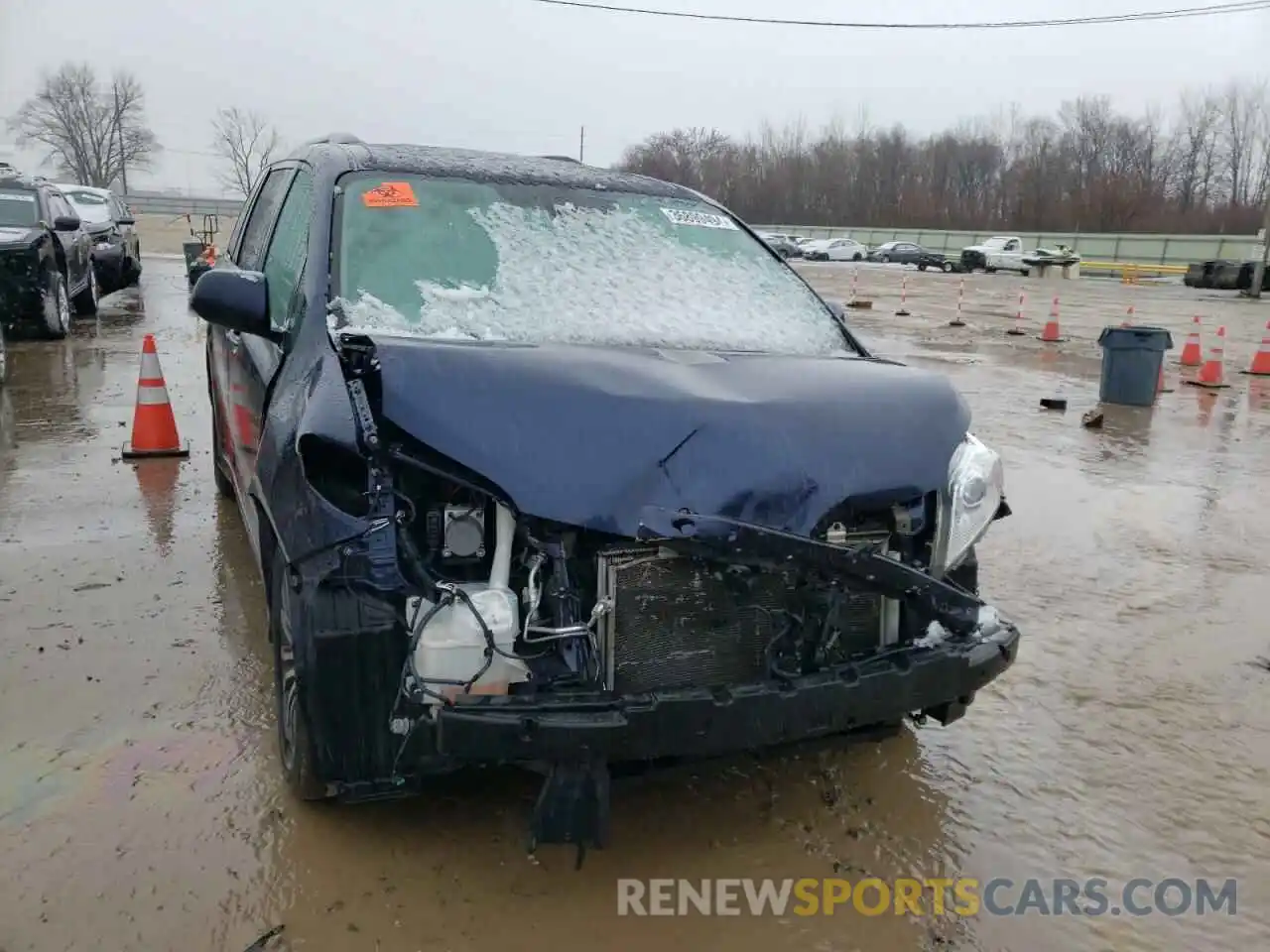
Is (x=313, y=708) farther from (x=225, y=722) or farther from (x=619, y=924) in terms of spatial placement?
(x=225, y=722)

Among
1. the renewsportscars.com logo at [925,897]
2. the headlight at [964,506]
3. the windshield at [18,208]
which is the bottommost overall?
the renewsportscars.com logo at [925,897]

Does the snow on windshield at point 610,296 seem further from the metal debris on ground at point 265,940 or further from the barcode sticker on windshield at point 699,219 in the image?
the metal debris on ground at point 265,940

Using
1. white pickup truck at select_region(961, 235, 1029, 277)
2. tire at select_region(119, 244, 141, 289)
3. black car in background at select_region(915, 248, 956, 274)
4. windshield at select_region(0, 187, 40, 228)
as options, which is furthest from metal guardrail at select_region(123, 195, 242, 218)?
windshield at select_region(0, 187, 40, 228)

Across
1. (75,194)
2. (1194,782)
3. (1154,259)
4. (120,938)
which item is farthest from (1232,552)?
(1154,259)

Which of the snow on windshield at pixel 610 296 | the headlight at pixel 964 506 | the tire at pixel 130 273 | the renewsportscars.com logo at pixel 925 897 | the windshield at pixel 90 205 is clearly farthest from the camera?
the tire at pixel 130 273

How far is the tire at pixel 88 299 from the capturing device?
1368cm

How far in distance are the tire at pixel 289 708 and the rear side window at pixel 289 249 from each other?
838mm

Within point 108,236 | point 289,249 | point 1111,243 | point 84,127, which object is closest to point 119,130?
point 84,127

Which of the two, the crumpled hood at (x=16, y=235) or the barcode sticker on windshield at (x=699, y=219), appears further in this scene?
the crumpled hood at (x=16, y=235)

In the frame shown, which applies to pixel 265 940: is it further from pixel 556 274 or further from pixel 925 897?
pixel 556 274

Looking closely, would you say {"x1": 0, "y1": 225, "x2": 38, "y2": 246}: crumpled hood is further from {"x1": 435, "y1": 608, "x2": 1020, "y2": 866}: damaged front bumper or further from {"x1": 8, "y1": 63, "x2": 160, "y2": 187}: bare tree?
{"x1": 8, "y1": 63, "x2": 160, "y2": 187}: bare tree

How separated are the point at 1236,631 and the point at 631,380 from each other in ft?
11.4

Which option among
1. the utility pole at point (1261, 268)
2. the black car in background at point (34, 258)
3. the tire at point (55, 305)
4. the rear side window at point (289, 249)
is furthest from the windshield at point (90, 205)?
the utility pole at point (1261, 268)

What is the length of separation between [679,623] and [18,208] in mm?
11508
